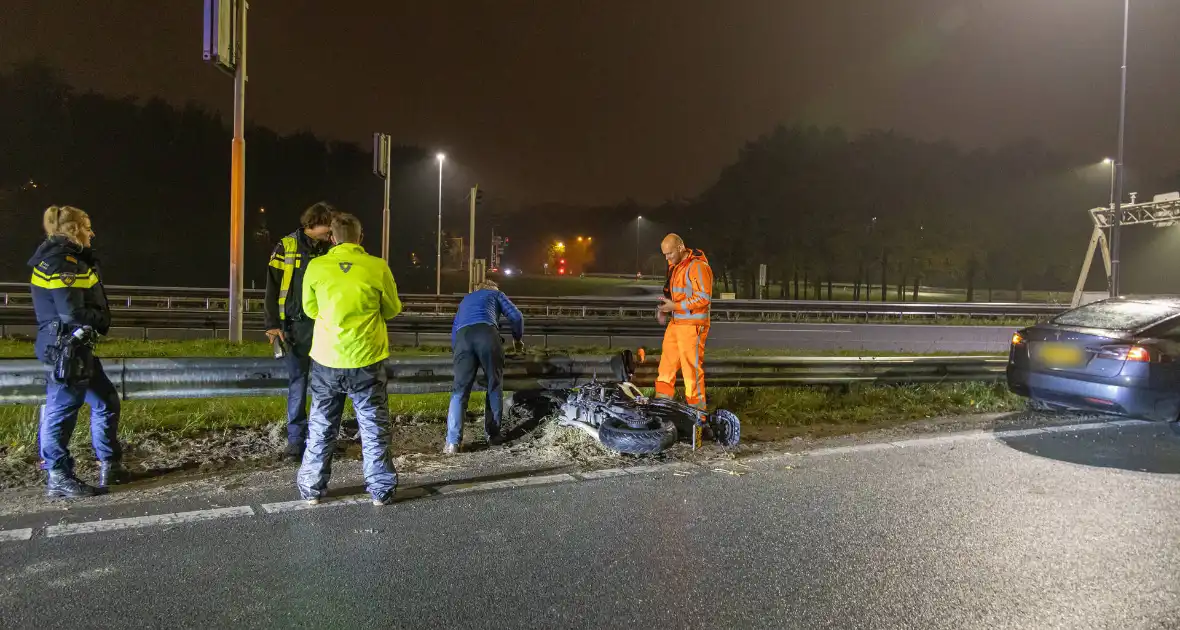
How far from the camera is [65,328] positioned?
15.3 ft

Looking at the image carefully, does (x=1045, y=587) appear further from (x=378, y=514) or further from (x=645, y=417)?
(x=378, y=514)

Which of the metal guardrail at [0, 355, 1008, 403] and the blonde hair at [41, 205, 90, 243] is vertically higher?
the blonde hair at [41, 205, 90, 243]

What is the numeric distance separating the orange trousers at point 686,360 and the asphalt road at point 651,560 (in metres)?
1.77

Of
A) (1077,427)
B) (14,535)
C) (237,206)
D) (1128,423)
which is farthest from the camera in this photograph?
(237,206)

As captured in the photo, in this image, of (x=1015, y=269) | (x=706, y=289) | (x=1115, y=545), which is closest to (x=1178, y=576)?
(x=1115, y=545)

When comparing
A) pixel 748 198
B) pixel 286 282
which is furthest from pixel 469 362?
pixel 748 198

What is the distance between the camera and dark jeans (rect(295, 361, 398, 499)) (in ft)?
15.3

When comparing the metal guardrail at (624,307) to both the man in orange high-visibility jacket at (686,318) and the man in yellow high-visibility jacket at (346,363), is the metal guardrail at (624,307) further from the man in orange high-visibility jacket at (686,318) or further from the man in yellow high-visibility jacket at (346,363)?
the man in yellow high-visibility jacket at (346,363)

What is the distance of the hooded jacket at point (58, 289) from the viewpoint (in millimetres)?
4645

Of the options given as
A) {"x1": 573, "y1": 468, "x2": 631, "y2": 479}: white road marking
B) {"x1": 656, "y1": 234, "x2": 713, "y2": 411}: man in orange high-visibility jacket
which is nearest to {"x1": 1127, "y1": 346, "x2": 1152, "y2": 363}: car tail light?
{"x1": 656, "y1": 234, "x2": 713, "y2": 411}: man in orange high-visibility jacket

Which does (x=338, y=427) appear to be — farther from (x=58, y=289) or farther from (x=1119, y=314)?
(x=1119, y=314)

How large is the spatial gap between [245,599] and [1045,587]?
3655 mm

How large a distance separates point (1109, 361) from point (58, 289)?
26.5 feet

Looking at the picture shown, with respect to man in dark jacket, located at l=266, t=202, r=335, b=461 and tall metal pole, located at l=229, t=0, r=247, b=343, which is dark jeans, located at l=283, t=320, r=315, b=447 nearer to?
man in dark jacket, located at l=266, t=202, r=335, b=461
